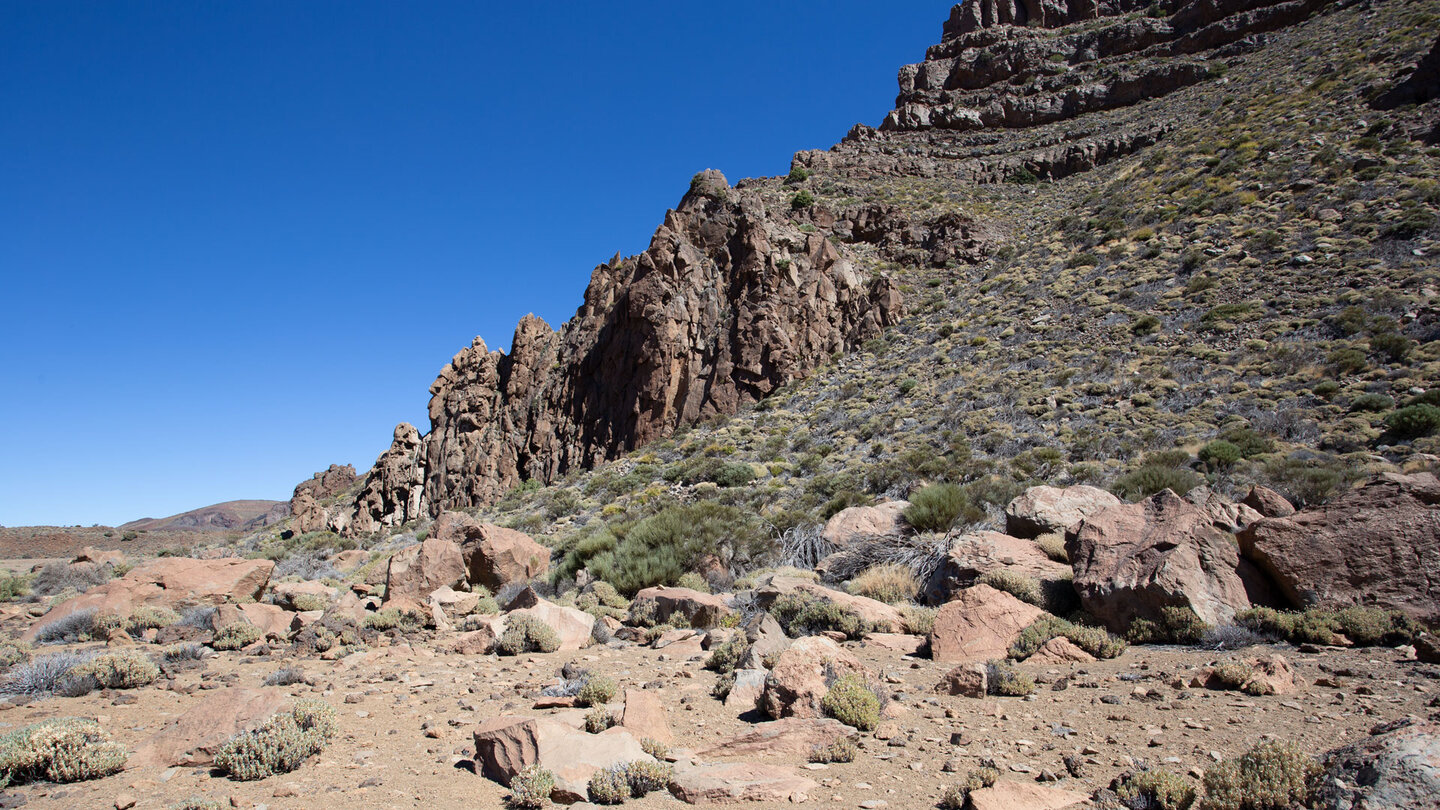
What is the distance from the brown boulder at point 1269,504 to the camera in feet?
24.4

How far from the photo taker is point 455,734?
5402mm

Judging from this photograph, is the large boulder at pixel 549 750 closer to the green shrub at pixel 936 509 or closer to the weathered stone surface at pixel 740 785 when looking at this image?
the weathered stone surface at pixel 740 785

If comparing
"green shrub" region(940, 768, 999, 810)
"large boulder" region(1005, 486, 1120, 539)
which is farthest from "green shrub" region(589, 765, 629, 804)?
"large boulder" region(1005, 486, 1120, 539)

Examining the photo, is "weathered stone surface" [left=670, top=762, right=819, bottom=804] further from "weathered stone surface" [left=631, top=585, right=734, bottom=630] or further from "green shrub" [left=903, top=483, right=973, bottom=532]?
"green shrub" [left=903, top=483, right=973, bottom=532]


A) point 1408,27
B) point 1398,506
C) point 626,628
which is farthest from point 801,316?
point 1408,27

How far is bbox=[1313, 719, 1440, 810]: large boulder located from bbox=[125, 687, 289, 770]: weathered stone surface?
→ 6.74m

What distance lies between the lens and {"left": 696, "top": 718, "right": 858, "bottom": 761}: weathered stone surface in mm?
4660

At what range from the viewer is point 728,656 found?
6.83 meters

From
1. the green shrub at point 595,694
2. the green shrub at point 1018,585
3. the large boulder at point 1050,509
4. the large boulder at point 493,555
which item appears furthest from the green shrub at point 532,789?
the large boulder at point 493,555

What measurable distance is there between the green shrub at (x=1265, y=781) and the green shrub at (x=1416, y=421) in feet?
43.1

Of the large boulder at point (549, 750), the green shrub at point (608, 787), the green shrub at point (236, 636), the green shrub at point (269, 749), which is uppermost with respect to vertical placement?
the green shrub at point (236, 636)

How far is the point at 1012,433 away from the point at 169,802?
1700 centimetres

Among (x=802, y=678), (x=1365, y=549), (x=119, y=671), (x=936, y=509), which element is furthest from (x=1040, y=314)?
(x=119, y=671)

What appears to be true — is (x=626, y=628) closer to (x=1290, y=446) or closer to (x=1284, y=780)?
(x=1284, y=780)
